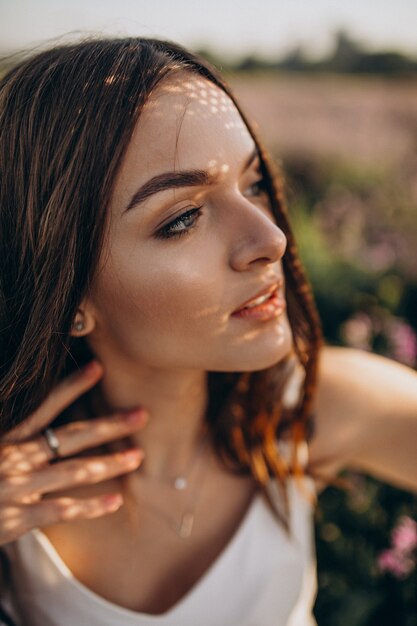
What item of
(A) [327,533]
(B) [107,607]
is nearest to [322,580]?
(A) [327,533]

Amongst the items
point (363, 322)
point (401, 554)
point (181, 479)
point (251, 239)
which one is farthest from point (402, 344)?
point (251, 239)

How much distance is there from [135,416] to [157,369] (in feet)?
0.62

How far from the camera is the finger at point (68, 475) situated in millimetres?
1714

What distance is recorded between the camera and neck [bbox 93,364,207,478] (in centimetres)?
194

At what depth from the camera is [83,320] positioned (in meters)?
1.72

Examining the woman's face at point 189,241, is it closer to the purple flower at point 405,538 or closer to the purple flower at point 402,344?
the purple flower at point 405,538

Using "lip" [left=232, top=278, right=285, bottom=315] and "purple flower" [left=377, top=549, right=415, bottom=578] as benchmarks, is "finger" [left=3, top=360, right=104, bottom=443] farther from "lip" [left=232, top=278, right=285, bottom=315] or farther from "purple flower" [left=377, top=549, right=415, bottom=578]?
"purple flower" [left=377, top=549, right=415, bottom=578]

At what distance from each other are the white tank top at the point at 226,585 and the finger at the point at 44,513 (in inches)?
7.5

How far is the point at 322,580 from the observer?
8.84ft

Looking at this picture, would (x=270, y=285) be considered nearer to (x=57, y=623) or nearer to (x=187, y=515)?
(x=187, y=515)

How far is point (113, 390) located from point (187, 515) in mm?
536

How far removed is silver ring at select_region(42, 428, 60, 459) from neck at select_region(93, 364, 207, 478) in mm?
266

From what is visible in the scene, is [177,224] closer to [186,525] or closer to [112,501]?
[112,501]

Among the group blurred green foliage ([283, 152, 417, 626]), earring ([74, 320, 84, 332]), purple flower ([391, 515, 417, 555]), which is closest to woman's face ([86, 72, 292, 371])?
earring ([74, 320, 84, 332])
